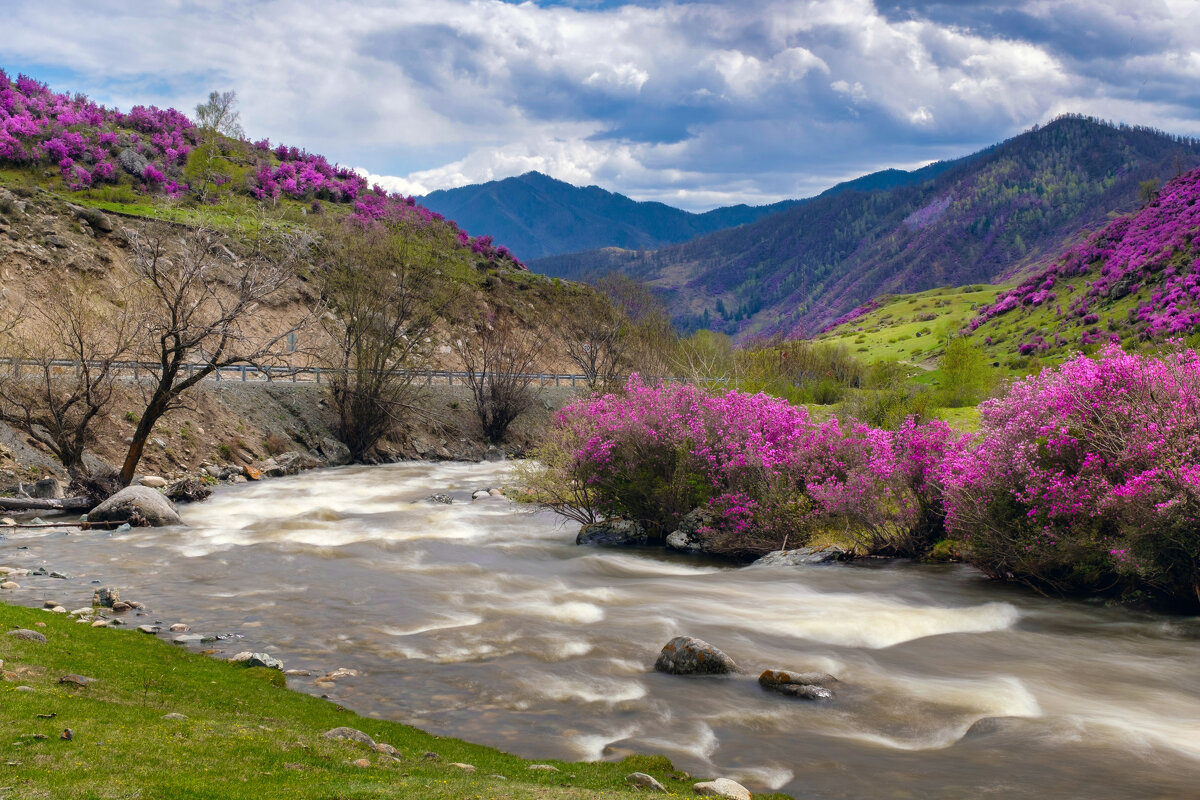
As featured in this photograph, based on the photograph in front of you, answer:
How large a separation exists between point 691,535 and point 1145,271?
93.2 metres

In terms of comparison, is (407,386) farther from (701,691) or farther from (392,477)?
(701,691)

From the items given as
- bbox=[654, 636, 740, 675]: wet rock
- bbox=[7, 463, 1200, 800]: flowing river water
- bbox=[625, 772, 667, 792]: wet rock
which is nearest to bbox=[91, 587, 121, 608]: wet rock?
bbox=[7, 463, 1200, 800]: flowing river water

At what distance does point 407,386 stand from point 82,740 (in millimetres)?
42134

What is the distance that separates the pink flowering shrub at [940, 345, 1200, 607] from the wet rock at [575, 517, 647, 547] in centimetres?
981

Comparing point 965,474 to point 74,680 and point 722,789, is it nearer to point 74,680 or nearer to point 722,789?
point 722,789

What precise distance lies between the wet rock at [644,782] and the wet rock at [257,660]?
685 cm

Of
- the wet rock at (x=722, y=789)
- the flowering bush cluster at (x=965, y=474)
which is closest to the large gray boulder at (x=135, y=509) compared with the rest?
the flowering bush cluster at (x=965, y=474)

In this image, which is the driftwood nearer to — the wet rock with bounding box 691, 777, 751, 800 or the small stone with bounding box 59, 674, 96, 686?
the small stone with bounding box 59, 674, 96, 686

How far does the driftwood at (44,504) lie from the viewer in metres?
27.3

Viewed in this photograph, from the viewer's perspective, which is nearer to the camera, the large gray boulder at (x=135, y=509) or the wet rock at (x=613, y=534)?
the large gray boulder at (x=135, y=509)

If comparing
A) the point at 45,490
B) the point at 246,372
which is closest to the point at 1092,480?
the point at 45,490

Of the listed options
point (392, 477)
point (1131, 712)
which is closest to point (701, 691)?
point (1131, 712)

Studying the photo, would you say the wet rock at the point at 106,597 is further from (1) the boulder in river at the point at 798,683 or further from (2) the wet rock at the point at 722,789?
(2) the wet rock at the point at 722,789

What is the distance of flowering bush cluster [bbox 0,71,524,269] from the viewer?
73062 millimetres
